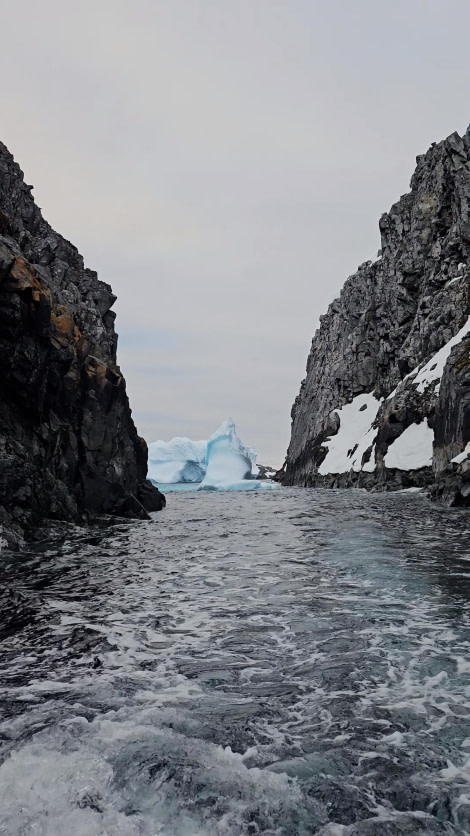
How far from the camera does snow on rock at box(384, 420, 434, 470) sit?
50.3m

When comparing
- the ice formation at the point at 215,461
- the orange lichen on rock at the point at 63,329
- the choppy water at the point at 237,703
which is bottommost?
the choppy water at the point at 237,703

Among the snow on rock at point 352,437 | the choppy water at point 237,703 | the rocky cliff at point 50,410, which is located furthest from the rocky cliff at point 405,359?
the choppy water at point 237,703

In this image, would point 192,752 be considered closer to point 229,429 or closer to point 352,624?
point 352,624

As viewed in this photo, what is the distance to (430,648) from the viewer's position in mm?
8094

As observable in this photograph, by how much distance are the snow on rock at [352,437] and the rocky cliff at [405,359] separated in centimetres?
24

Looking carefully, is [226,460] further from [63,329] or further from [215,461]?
[63,329]

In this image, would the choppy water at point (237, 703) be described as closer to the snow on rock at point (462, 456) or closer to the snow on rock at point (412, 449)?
the snow on rock at point (462, 456)

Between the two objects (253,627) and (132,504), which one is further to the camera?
(132,504)

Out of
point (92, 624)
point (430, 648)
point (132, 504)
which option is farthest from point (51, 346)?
point (430, 648)

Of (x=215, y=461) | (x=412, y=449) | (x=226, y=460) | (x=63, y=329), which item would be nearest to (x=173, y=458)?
(x=215, y=461)

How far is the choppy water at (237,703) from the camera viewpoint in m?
4.48

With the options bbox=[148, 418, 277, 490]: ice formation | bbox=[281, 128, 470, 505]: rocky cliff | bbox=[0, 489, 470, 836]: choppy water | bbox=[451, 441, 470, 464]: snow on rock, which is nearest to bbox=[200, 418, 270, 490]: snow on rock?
bbox=[148, 418, 277, 490]: ice formation

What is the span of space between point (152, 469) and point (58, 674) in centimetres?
12024

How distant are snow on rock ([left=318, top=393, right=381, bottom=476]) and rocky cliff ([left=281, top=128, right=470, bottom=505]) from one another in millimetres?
244
